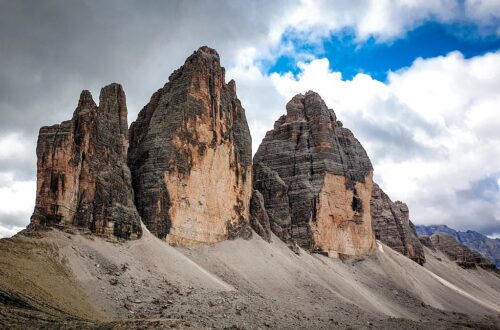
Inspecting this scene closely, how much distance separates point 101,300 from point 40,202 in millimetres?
12232

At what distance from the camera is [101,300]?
30.8 meters

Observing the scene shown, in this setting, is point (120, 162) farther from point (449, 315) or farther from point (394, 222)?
point (394, 222)

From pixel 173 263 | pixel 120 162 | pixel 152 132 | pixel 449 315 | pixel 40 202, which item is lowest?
pixel 449 315

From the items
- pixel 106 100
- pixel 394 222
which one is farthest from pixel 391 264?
pixel 106 100

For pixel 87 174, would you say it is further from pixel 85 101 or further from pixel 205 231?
pixel 205 231

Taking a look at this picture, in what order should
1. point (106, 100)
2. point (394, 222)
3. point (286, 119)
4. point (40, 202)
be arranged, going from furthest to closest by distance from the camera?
point (394, 222) < point (286, 119) < point (106, 100) < point (40, 202)

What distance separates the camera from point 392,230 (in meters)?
98.4

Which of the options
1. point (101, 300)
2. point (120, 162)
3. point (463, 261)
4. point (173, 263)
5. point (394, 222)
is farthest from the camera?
point (463, 261)

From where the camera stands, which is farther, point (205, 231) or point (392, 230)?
point (392, 230)

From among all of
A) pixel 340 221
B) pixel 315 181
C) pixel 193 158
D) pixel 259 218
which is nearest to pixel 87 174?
pixel 193 158

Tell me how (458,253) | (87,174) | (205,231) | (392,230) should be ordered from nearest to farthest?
(87,174) → (205,231) → (392,230) → (458,253)

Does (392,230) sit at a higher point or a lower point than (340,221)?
higher

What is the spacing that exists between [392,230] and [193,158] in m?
56.5

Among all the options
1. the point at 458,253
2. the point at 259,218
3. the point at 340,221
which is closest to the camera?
the point at 259,218
